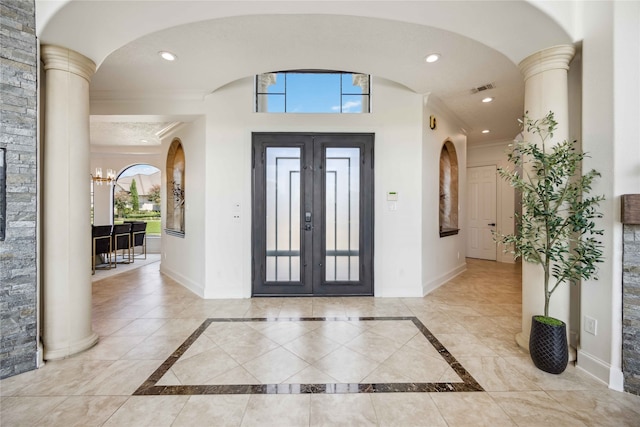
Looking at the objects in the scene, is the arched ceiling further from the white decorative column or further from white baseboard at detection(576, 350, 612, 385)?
white baseboard at detection(576, 350, 612, 385)

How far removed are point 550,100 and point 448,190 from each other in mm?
2935

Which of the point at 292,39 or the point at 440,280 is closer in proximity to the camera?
the point at 292,39

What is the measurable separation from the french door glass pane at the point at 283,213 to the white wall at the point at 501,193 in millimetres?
A: 5261

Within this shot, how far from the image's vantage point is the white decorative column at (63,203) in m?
2.38

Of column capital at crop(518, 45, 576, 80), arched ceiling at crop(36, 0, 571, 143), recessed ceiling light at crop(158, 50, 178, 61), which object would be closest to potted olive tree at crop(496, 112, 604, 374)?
column capital at crop(518, 45, 576, 80)

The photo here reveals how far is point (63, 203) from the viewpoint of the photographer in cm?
242

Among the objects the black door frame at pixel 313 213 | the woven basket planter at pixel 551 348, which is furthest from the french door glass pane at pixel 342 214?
the woven basket planter at pixel 551 348

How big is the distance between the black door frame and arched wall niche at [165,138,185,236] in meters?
1.75

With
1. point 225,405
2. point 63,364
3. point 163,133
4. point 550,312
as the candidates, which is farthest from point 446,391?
point 163,133

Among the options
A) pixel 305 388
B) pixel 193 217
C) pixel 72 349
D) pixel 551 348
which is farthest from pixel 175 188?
pixel 551 348

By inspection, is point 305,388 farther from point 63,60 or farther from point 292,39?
point 63,60

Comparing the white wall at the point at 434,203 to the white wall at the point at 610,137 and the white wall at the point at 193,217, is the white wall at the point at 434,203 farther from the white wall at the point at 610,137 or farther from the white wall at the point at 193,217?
the white wall at the point at 193,217

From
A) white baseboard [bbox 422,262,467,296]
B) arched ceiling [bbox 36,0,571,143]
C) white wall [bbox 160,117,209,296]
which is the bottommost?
white baseboard [bbox 422,262,467,296]

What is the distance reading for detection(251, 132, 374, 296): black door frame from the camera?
3988mm
